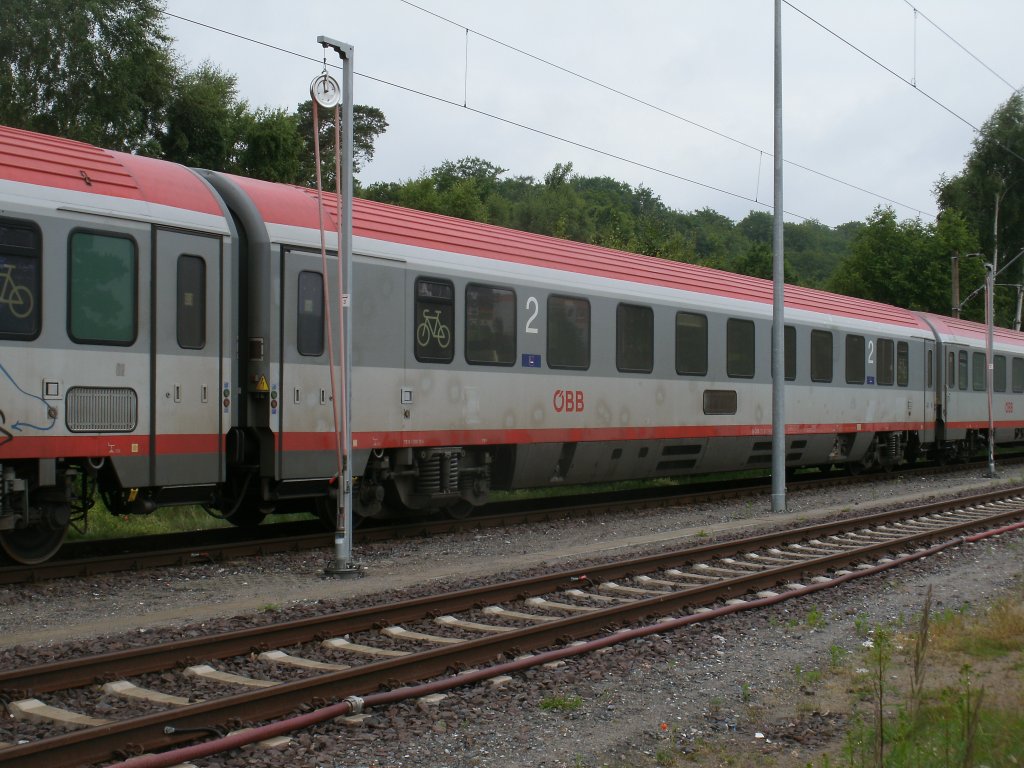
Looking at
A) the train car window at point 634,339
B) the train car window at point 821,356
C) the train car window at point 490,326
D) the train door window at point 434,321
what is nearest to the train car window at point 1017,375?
the train car window at point 821,356

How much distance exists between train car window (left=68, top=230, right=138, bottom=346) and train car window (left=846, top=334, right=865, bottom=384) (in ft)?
50.0

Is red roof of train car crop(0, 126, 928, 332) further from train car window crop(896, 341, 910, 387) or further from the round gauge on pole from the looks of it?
train car window crop(896, 341, 910, 387)

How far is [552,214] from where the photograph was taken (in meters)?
68.8

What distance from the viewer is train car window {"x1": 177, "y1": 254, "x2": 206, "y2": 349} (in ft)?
33.4

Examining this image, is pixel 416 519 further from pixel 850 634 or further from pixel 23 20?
pixel 23 20

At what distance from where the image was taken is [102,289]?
31.3 ft

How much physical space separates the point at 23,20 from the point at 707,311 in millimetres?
23487

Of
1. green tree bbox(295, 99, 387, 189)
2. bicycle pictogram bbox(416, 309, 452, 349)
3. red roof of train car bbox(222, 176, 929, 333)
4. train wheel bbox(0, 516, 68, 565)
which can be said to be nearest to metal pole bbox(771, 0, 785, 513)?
red roof of train car bbox(222, 176, 929, 333)

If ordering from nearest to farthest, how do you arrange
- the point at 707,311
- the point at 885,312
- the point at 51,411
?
the point at 51,411
the point at 707,311
the point at 885,312

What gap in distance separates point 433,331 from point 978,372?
1876cm

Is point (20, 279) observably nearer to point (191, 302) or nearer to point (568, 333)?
point (191, 302)

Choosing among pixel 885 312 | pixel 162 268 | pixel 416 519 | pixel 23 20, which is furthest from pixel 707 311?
pixel 23 20

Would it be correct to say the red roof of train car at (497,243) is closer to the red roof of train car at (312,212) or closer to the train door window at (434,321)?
the red roof of train car at (312,212)

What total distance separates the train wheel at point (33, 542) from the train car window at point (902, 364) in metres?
18.3
